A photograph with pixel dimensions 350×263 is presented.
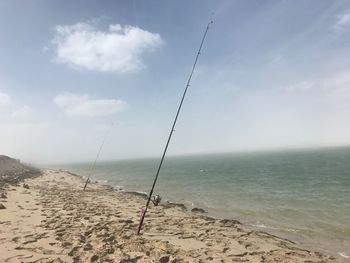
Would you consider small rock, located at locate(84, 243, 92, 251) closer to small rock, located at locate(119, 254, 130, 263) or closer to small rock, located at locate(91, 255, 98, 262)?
small rock, located at locate(91, 255, 98, 262)

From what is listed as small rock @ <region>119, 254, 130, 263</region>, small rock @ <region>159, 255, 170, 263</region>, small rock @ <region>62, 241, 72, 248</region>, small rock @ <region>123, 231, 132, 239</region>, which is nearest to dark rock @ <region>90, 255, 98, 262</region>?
small rock @ <region>119, 254, 130, 263</region>

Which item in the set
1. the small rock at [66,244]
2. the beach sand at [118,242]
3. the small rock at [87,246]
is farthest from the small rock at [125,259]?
the small rock at [66,244]

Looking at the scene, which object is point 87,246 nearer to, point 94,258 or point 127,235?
point 94,258

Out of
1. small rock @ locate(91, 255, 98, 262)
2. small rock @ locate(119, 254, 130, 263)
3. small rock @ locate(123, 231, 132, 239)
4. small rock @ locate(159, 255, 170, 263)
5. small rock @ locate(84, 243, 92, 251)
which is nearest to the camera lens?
small rock @ locate(91, 255, 98, 262)

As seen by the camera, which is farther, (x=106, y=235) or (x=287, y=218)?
(x=287, y=218)

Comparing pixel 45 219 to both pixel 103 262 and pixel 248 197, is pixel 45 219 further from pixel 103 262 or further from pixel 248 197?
pixel 248 197

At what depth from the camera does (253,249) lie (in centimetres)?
1085

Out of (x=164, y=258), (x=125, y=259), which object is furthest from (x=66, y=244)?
(x=164, y=258)

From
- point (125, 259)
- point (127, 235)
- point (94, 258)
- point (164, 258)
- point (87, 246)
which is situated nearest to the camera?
point (94, 258)

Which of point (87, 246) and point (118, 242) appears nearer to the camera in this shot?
point (87, 246)

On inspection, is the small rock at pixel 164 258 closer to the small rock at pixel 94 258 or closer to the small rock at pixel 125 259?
the small rock at pixel 125 259

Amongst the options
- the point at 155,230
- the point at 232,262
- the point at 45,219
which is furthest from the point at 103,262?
the point at 45,219

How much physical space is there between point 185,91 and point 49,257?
10218 millimetres

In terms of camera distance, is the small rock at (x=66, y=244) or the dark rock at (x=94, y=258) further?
the small rock at (x=66, y=244)
